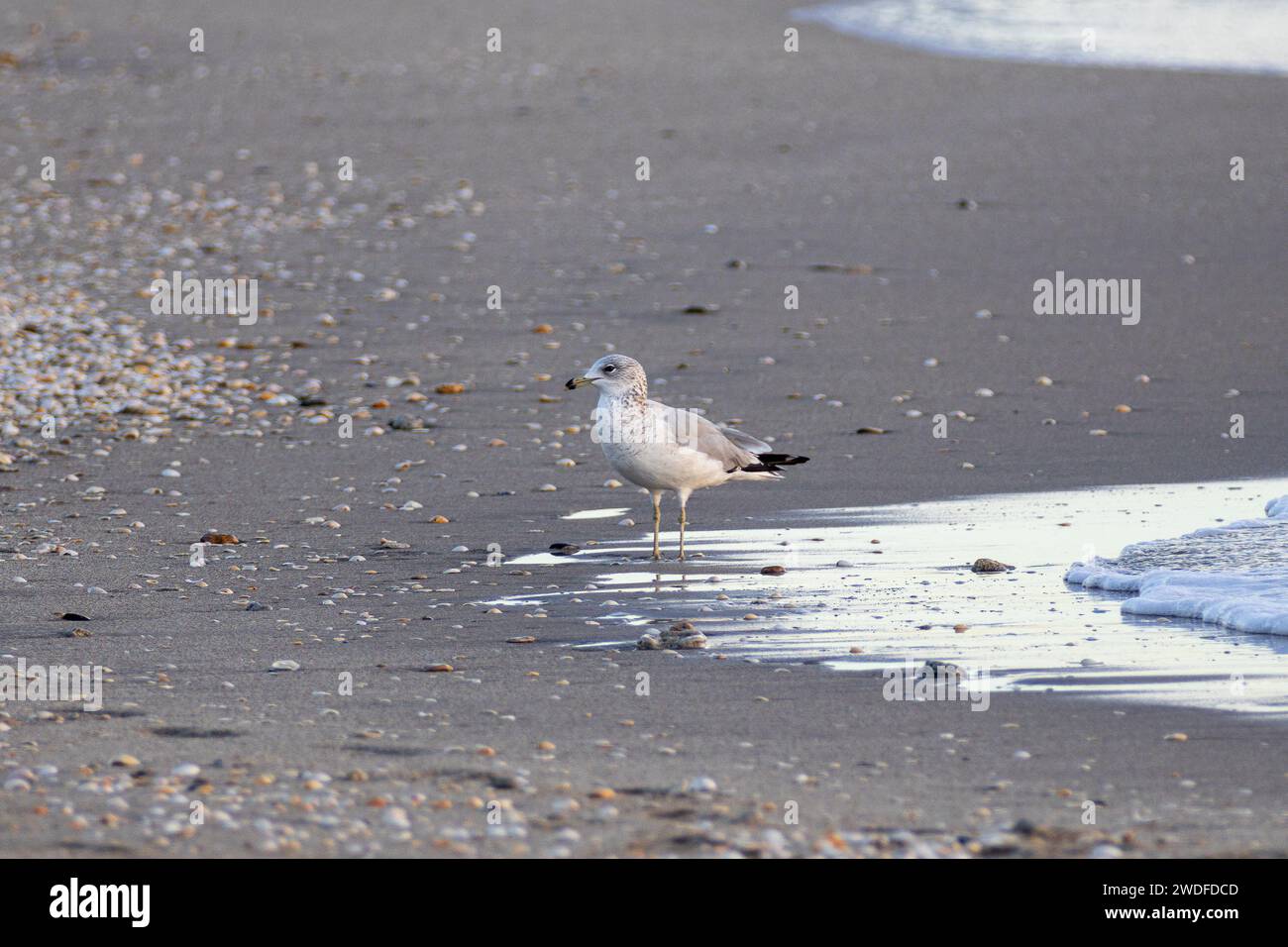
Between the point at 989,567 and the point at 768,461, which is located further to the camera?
the point at 768,461

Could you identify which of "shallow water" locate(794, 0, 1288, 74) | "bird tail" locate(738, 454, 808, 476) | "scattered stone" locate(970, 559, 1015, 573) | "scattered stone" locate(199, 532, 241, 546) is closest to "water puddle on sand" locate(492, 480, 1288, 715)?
"scattered stone" locate(970, 559, 1015, 573)

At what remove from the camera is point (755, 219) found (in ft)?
52.8

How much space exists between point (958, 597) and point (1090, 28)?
2216 cm

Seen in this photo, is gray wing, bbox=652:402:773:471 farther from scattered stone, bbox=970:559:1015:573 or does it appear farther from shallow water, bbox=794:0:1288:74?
shallow water, bbox=794:0:1288:74

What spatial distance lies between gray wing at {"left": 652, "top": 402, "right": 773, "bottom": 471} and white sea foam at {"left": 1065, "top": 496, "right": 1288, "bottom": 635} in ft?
5.55

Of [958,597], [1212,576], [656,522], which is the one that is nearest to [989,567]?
[958,597]

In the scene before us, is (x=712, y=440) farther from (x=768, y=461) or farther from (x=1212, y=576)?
(x=1212, y=576)

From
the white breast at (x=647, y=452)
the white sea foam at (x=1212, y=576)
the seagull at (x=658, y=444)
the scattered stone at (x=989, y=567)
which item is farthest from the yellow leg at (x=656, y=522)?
the white sea foam at (x=1212, y=576)

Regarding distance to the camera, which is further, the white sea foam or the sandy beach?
the white sea foam

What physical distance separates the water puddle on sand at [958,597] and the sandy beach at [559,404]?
9 centimetres

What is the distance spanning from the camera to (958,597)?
748 centimetres

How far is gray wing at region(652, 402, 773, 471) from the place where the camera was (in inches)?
335

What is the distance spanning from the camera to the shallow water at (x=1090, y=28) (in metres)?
24.3

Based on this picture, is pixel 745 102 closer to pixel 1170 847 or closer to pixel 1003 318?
pixel 1003 318
